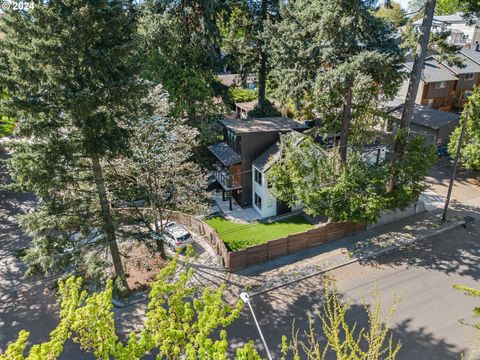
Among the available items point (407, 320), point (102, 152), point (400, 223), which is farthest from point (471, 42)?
point (102, 152)

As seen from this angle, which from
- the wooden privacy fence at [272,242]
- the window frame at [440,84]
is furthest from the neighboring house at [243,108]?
the window frame at [440,84]

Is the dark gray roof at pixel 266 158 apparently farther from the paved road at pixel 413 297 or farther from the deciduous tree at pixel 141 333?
the deciduous tree at pixel 141 333

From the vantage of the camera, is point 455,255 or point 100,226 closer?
point 100,226

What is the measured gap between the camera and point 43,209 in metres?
15.2

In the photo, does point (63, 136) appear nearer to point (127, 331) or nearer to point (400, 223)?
point (127, 331)

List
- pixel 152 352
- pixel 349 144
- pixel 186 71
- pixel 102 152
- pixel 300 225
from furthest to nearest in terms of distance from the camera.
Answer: pixel 186 71, pixel 300 225, pixel 349 144, pixel 152 352, pixel 102 152

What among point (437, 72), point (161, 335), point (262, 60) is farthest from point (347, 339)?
point (437, 72)

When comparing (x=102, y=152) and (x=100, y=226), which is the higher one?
(x=102, y=152)

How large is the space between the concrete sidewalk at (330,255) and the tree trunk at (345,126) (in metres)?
5.19

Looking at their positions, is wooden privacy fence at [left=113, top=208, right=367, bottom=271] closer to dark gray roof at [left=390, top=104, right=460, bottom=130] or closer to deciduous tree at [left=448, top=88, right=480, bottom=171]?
deciduous tree at [left=448, top=88, right=480, bottom=171]

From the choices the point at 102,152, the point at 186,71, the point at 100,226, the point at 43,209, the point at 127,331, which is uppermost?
the point at 186,71

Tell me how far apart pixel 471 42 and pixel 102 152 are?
68.5 m

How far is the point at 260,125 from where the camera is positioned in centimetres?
2683

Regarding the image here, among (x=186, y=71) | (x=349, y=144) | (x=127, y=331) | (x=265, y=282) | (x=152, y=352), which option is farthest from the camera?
(x=186, y=71)
